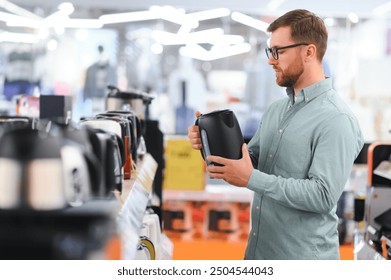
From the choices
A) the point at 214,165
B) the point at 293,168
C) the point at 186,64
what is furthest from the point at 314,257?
the point at 186,64

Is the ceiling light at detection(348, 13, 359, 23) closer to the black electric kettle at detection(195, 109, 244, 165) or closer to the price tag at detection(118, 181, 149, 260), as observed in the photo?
the black electric kettle at detection(195, 109, 244, 165)

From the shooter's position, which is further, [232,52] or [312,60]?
[232,52]

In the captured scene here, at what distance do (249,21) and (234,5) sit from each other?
25 centimetres

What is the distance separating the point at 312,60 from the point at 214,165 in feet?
1.39

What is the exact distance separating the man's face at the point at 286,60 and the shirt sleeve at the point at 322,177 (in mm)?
190

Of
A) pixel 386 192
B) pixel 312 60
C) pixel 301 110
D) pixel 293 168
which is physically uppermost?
pixel 312 60

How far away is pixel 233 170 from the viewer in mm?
1828

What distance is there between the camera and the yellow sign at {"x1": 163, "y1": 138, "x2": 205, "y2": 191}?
4812mm

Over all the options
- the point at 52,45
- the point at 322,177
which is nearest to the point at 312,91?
the point at 322,177

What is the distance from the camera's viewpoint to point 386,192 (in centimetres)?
342

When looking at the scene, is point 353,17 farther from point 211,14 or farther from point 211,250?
point 211,250
